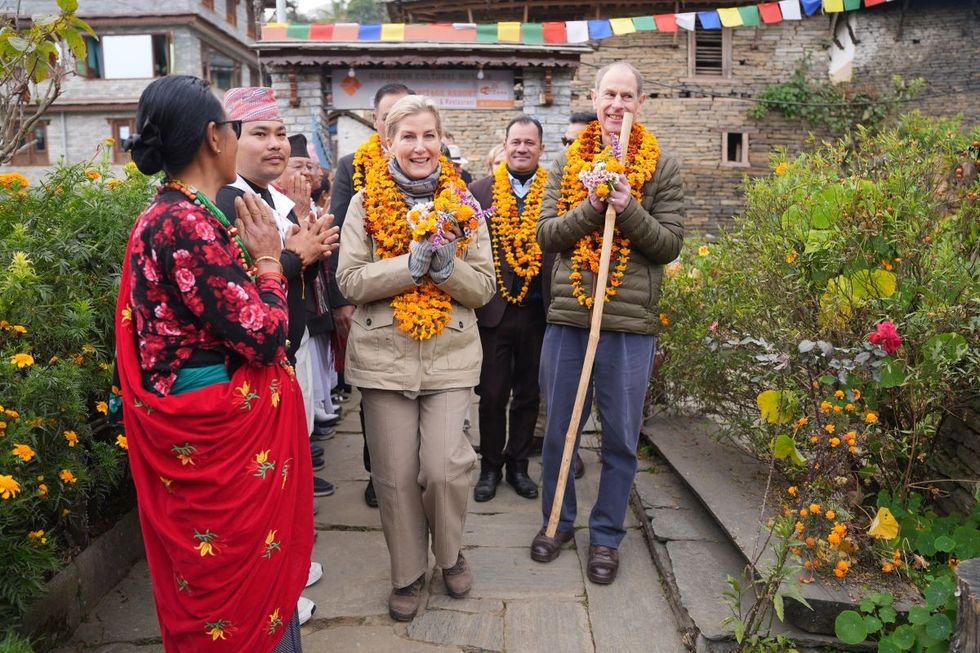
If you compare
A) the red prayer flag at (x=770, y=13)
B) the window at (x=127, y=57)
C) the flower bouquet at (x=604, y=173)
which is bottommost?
the flower bouquet at (x=604, y=173)

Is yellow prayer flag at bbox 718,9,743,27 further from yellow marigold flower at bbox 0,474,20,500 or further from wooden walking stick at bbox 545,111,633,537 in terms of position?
yellow marigold flower at bbox 0,474,20,500

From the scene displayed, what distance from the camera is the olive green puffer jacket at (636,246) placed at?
3172 mm

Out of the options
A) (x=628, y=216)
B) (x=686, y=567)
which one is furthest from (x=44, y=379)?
(x=686, y=567)

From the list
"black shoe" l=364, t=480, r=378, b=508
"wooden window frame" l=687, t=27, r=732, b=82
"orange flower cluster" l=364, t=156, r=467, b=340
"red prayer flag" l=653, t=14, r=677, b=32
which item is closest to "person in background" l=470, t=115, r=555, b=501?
"black shoe" l=364, t=480, r=378, b=508

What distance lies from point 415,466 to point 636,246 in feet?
4.56

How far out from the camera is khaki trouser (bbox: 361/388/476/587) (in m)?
3.04

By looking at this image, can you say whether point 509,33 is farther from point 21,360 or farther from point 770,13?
point 21,360

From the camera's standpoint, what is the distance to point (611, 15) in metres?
16.1

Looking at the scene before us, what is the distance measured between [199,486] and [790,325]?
2782 mm

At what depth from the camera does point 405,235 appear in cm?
312

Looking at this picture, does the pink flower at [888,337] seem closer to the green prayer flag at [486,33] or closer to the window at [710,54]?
the green prayer flag at [486,33]

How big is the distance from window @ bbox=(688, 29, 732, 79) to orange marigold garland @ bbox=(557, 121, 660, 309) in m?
14.7

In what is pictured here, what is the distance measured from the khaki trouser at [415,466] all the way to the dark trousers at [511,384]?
1.20 metres

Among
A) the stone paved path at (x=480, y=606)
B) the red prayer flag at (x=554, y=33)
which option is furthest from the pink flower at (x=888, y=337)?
the red prayer flag at (x=554, y=33)
